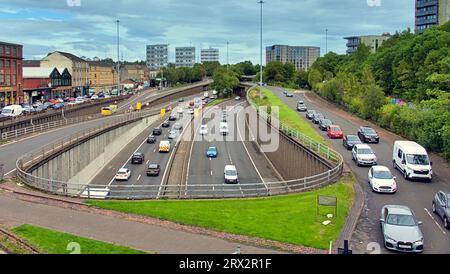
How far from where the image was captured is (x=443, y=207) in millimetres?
21766

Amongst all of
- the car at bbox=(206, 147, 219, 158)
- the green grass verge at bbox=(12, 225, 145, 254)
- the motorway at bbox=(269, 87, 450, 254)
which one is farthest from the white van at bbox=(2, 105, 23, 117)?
the green grass verge at bbox=(12, 225, 145, 254)

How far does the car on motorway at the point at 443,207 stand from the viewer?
21.1 m

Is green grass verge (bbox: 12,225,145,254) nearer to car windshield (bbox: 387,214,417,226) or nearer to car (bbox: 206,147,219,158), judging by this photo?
car windshield (bbox: 387,214,417,226)

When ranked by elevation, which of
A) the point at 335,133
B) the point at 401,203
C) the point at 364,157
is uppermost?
the point at 335,133

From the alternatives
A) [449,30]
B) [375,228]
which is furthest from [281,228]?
[449,30]

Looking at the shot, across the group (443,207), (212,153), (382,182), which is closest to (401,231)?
(443,207)

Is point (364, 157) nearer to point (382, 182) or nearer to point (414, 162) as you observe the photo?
point (414, 162)

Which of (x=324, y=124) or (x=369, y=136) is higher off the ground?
(x=324, y=124)

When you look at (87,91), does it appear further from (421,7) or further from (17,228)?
(17,228)

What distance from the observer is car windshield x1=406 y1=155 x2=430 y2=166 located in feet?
99.5

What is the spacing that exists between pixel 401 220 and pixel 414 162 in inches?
456

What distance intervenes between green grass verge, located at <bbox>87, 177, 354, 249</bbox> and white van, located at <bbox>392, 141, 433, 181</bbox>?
5729 mm

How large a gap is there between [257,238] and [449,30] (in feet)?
240

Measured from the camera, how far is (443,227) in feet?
69.6
